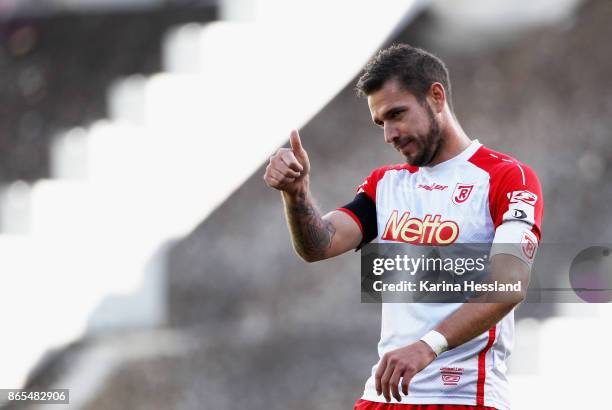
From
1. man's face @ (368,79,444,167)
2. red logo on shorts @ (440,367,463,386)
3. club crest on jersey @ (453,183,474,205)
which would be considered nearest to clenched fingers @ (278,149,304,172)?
man's face @ (368,79,444,167)

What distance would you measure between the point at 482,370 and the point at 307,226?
1.92 feet

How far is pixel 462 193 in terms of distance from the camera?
2588 millimetres

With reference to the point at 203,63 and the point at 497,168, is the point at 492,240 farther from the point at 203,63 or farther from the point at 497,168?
the point at 203,63

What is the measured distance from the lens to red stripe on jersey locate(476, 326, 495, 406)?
8.17 ft

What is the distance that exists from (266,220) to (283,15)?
4.23 ft

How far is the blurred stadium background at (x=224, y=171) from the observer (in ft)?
19.1

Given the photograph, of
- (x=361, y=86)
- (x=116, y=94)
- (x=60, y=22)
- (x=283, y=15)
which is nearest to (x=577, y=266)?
(x=361, y=86)

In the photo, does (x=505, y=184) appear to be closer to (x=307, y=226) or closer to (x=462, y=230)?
(x=462, y=230)

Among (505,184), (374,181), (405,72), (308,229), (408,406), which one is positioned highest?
(405,72)

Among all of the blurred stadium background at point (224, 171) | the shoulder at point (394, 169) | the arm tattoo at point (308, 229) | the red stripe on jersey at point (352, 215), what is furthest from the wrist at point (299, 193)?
the blurred stadium background at point (224, 171)

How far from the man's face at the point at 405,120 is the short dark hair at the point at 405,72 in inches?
0.8

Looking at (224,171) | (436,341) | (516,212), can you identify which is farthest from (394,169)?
(224,171)

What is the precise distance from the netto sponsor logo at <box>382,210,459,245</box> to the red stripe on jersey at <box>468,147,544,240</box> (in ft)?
0.41

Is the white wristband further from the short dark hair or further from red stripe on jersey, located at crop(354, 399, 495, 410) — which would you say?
the short dark hair
